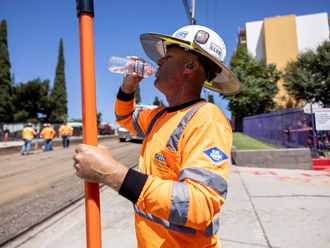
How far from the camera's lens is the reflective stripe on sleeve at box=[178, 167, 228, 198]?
3.74 ft

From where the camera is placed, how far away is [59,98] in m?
49.1

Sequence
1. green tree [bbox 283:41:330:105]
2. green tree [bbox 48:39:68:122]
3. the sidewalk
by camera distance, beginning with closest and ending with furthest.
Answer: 1. the sidewalk
2. green tree [bbox 283:41:330:105]
3. green tree [bbox 48:39:68:122]

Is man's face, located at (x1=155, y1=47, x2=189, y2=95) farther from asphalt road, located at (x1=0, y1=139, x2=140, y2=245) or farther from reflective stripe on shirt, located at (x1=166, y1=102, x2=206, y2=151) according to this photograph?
asphalt road, located at (x1=0, y1=139, x2=140, y2=245)

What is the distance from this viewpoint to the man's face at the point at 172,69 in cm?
165

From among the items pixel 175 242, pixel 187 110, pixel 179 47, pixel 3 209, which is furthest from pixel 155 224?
pixel 3 209

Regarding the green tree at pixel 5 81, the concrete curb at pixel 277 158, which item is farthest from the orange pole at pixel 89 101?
the green tree at pixel 5 81

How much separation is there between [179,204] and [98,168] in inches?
13.9

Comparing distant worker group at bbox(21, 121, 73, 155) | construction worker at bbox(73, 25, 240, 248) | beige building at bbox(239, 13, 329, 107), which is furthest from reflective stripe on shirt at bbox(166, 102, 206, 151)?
beige building at bbox(239, 13, 329, 107)

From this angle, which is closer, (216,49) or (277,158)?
(216,49)

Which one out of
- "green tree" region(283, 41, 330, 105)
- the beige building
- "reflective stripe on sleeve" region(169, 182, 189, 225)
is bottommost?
"reflective stripe on sleeve" region(169, 182, 189, 225)

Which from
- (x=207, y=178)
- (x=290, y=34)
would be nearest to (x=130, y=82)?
(x=207, y=178)

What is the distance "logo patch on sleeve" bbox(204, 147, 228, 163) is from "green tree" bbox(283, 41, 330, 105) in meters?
28.9

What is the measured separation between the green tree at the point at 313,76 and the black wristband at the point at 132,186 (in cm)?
2916

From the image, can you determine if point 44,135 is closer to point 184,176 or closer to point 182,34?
point 182,34
